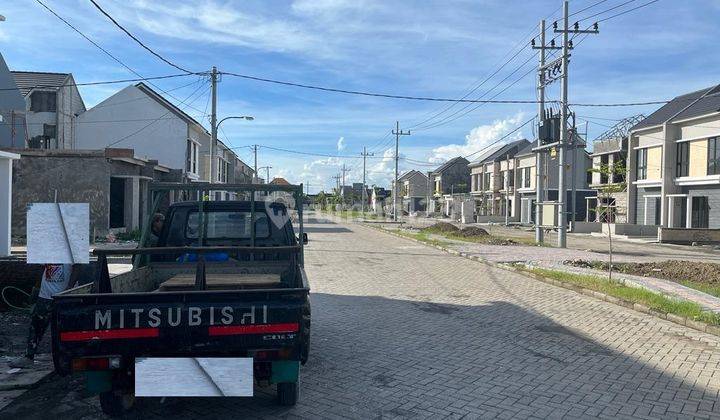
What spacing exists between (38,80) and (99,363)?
38.0 meters

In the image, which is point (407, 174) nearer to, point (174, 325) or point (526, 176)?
point (526, 176)

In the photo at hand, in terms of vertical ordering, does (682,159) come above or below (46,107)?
below

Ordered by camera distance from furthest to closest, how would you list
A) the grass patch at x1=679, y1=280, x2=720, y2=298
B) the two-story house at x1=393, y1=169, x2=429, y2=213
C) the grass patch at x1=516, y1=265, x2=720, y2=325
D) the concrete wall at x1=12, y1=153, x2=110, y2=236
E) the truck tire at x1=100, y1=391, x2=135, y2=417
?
the two-story house at x1=393, y1=169, x2=429, y2=213 → the concrete wall at x1=12, y1=153, x2=110, y2=236 → the grass patch at x1=679, y1=280, x2=720, y2=298 → the grass patch at x1=516, y1=265, x2=720, y2=325 → the truck tire at x1=100, y1=391, x2=135, y2=417

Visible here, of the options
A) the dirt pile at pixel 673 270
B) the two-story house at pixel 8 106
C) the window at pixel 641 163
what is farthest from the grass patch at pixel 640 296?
the window at pixel 641 163

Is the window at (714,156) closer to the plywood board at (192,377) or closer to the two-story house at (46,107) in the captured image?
the plywood board at (192,377)

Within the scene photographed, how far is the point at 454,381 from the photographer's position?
18.1 feet

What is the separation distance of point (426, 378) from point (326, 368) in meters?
1.06

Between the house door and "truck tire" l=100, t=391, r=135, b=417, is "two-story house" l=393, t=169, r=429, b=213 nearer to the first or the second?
the house door

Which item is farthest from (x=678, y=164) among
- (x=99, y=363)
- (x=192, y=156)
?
(x=99, y=363)

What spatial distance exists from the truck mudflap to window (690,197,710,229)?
117 feet

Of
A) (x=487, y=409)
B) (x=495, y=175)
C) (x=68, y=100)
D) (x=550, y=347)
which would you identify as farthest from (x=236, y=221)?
(x=495, y=175)

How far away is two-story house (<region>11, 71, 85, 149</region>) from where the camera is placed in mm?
34344

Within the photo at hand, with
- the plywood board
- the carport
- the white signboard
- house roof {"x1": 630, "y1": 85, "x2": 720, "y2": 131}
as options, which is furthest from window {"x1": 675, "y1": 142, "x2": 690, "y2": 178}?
the white signboard

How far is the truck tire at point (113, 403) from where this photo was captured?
14.4 feet
